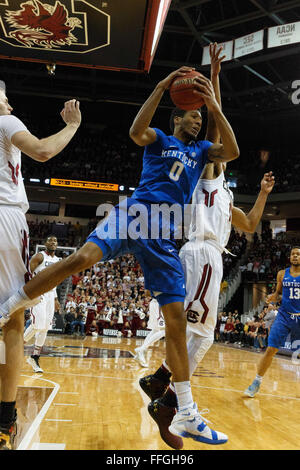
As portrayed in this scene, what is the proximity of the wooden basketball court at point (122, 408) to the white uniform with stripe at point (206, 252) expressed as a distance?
1.06 m

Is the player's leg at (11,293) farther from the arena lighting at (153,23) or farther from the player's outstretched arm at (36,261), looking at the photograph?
the player's outstretched arm at (36,261)

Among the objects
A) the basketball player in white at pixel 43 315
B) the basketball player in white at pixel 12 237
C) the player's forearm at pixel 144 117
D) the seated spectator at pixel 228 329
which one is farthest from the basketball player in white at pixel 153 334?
the seated spectator at pixel 228 329

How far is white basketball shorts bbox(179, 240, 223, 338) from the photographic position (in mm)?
3363

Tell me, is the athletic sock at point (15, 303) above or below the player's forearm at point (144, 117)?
below

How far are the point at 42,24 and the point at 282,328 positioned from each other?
207 inches

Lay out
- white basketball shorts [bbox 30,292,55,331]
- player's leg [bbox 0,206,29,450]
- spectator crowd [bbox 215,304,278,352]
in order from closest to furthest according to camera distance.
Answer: player's leg [bbox 0,206,29,450] < white basketball shorts [bbox 30,292,55,331] < spectator crowd [bbox 215,304,278,352]

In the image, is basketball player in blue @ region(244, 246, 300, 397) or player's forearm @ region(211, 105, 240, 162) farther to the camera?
basketball player in blue @ region(244, 246, 300, 397)

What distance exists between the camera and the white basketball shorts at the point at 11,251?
2844 mm

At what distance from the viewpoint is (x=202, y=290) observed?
132 inches

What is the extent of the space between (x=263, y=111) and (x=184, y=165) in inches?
900

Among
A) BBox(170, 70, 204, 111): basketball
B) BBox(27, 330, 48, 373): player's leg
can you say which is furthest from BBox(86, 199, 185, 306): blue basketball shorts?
BBox(27, 330, 48, 373): player's leg

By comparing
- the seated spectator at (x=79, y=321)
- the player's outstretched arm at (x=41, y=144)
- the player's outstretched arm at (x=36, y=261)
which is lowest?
the seated spectator at (x=79, y=321)

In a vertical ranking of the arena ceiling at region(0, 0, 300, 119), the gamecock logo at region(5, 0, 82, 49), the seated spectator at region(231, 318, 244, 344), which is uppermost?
the arena ceiling at region(0, 0, 300, 119)

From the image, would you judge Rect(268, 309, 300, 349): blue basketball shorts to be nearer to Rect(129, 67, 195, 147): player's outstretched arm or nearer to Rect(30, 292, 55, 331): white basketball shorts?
Rect(30, 292, 55, 331): white basketball shorts
